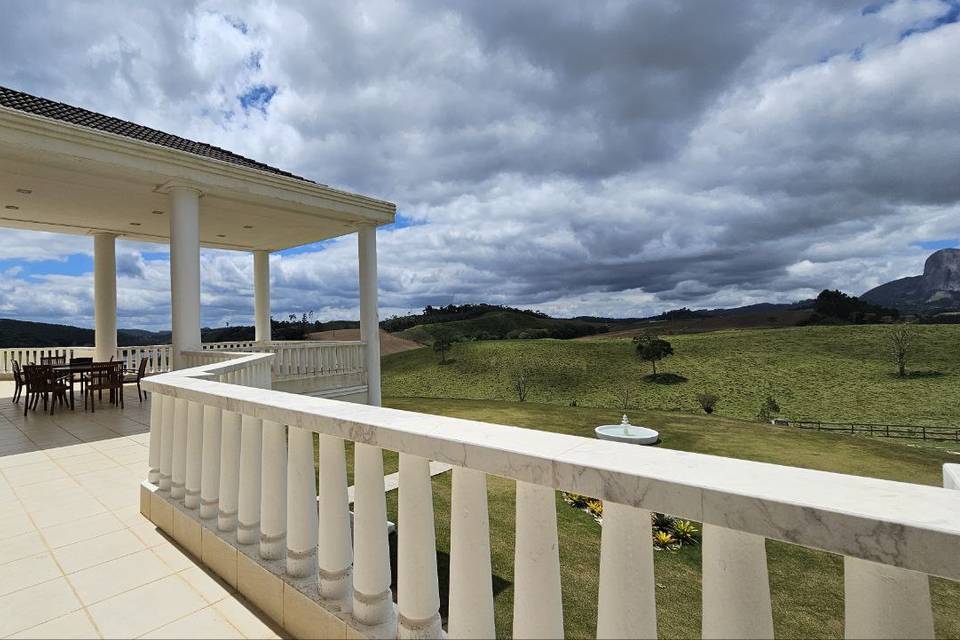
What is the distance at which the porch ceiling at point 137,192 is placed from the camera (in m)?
6.71

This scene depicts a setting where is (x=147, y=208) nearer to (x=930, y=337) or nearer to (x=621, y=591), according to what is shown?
(x=621, y=591)

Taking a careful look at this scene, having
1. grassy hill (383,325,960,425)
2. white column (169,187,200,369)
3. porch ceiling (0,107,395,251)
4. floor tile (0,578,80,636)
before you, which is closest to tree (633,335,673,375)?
grassy hill (383,325,960,425)

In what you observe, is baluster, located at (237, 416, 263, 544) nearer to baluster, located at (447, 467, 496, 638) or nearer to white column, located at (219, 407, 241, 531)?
white column, located at (219, 407, 241, 531)

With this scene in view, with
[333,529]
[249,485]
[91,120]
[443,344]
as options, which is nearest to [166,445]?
[249,485]

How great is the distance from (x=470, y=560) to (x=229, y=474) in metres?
1.68

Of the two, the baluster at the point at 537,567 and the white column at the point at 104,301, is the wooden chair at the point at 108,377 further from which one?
the baluster at the point at 537,567

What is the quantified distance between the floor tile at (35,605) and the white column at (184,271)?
6.41 m

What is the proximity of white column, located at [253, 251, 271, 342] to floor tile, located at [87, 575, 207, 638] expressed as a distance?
13014 mm

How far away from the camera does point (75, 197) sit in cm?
875

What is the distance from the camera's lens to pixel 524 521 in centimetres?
122

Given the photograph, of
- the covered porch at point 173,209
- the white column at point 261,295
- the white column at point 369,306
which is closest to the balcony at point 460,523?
the covered porch at point 173,209

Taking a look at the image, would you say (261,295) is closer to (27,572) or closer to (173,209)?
(173,209)

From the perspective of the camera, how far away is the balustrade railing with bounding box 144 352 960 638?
0.83 meters

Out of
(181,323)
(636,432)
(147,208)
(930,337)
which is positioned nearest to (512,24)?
(181,323)
